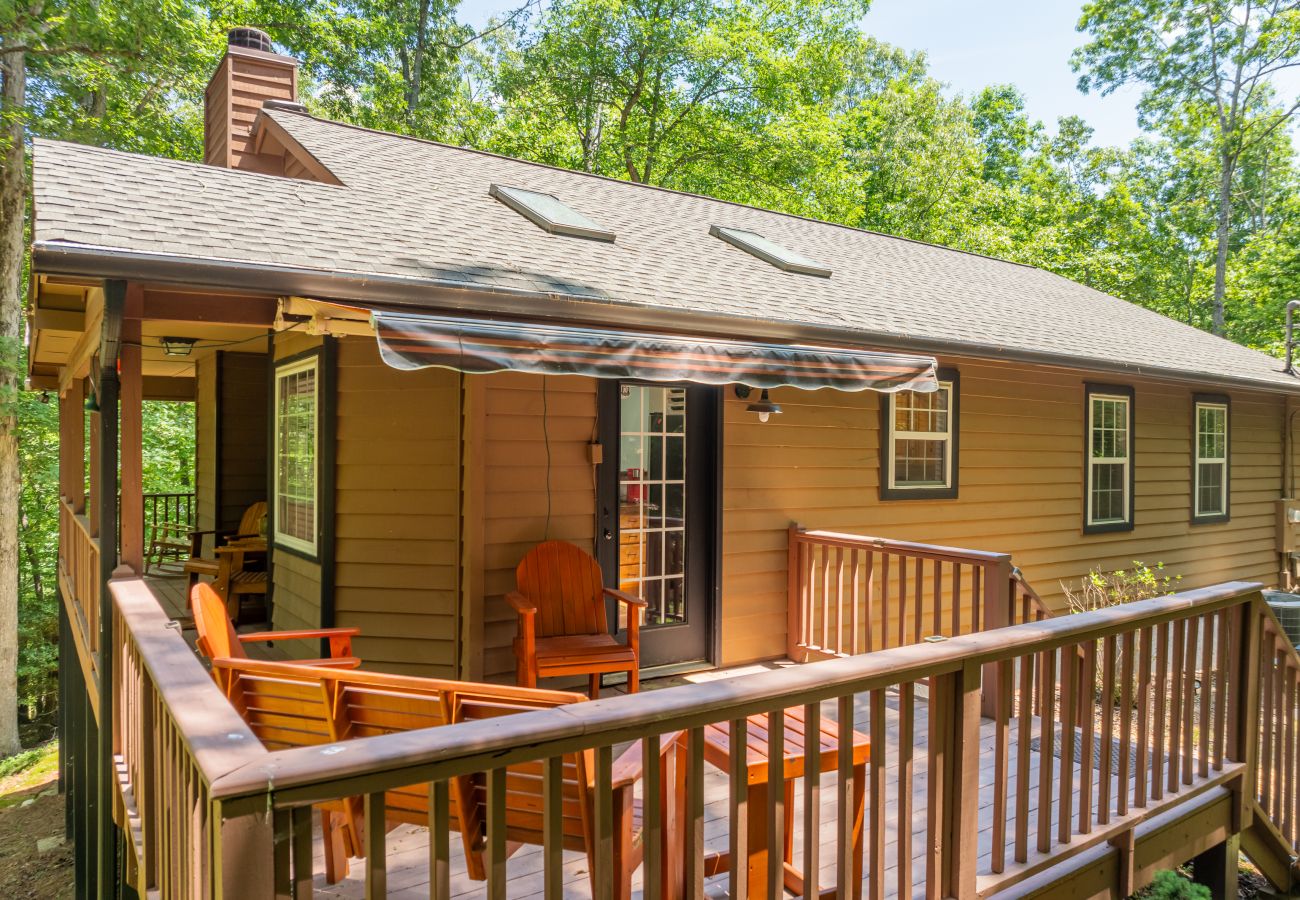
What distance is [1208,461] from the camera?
32.4 feet

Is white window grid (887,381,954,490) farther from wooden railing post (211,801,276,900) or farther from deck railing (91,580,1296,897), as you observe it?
wooden railing post (211,801,276,900)

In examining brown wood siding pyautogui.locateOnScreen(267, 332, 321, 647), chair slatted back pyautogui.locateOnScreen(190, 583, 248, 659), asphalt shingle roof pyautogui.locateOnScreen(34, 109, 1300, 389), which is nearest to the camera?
chair slatted back pyautogui.locateOnScreen(190, 583, 248, 659)

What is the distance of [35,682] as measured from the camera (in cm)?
1800

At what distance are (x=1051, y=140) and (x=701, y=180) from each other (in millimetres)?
13548

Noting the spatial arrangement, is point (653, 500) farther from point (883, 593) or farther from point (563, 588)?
point (883, 593)

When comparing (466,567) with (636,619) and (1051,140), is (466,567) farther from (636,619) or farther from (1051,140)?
(1051,140)

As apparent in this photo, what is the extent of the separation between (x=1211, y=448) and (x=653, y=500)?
8.19 meters

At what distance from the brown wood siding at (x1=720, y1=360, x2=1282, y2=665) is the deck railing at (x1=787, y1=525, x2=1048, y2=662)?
19 cm

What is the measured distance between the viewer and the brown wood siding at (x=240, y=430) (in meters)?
8.03

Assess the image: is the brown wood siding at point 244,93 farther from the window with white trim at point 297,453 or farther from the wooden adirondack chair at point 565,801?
the wooden adirondack chair at point 565,801

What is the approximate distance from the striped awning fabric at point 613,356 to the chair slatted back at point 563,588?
1.42m

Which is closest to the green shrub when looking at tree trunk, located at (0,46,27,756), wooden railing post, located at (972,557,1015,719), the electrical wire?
wooden railing post, located at (972,557,1015,719)

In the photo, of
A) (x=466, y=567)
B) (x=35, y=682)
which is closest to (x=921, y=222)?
(x=466, y=567)

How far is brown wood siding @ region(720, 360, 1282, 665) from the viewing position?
5.89m
